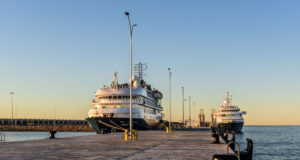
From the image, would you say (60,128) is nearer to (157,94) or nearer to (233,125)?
(233,125)

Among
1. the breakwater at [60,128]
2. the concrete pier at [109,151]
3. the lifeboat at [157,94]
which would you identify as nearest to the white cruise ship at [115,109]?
the lifeboat at [157,94]

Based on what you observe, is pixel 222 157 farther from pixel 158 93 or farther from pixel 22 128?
pixel 22 128

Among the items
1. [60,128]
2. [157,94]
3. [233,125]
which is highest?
[157,94]

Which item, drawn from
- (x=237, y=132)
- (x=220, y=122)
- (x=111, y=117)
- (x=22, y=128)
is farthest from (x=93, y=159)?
(x=22, y=128)

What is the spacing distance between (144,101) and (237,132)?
6149cm

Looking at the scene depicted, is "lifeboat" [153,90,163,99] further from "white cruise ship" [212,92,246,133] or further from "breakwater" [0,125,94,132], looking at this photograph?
"breakwater" [0,125,94,132]

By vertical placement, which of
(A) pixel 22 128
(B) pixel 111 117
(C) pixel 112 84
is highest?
(C) pixel 112 84

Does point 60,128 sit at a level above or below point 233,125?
below

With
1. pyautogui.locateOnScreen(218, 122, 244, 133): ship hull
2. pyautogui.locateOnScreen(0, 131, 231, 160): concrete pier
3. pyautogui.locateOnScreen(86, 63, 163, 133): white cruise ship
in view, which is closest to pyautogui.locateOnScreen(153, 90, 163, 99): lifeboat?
pyautogui.locateOnScreen(86, 63, 163, 133): white cruise ship

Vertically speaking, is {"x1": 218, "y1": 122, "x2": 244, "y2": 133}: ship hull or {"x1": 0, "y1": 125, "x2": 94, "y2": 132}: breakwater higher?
{"x1": 218, "y1": 122, "x2": 244, "y2": 133}: ship hull

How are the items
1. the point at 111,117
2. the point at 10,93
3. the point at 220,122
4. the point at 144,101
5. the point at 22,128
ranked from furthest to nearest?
1. the point at 22,128
2. the point at 10,93
3. the point at 220,122
4. the point at 144,101
5. the point at 111,117

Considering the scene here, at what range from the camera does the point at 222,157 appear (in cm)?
723

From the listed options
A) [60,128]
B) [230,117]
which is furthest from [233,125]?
[60,128]

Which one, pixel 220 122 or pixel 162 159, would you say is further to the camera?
pixel 220 122
